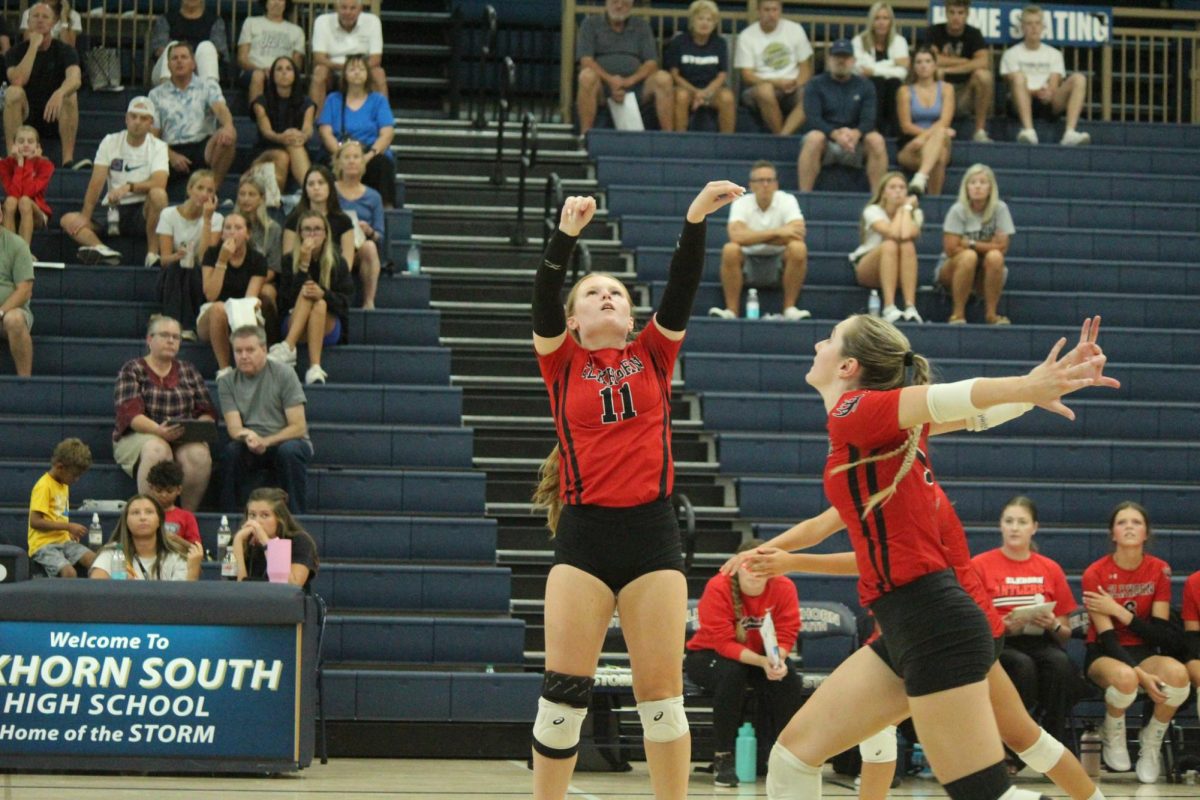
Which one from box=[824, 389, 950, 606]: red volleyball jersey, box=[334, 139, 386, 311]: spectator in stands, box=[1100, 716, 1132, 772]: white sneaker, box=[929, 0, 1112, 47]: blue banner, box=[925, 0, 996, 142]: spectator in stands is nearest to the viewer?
box=[824, 389, 950, 606]: red volleyball jersey

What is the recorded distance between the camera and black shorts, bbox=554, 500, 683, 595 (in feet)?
17.4

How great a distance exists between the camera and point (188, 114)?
1350cm

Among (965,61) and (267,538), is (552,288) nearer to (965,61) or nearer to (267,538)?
(267,538)

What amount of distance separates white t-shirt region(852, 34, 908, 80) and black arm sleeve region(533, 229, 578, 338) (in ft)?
32.9

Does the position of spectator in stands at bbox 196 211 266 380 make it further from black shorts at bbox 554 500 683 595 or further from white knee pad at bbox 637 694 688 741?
white knee pad at bbox 637 694 688 741

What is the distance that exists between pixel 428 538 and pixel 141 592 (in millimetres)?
2778

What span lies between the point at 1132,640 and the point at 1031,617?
2.47ft

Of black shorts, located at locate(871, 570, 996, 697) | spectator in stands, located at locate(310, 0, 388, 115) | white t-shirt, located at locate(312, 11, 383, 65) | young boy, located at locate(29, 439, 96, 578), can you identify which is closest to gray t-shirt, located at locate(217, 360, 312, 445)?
young boy, located at locate(29, 439, 96, 578)

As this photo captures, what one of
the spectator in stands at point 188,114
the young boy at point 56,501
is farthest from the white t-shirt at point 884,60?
the young boy at point 56,501

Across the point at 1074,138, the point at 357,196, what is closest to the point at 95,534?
the point at 357,196

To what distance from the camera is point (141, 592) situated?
816 centimetres

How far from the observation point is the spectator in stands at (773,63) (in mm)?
14938

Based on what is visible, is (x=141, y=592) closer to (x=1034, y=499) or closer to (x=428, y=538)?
(x=428, y=538)

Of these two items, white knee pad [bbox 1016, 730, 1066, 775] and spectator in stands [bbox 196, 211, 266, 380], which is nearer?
white knee pad [bbox 1016, 730, 1066, 775]
